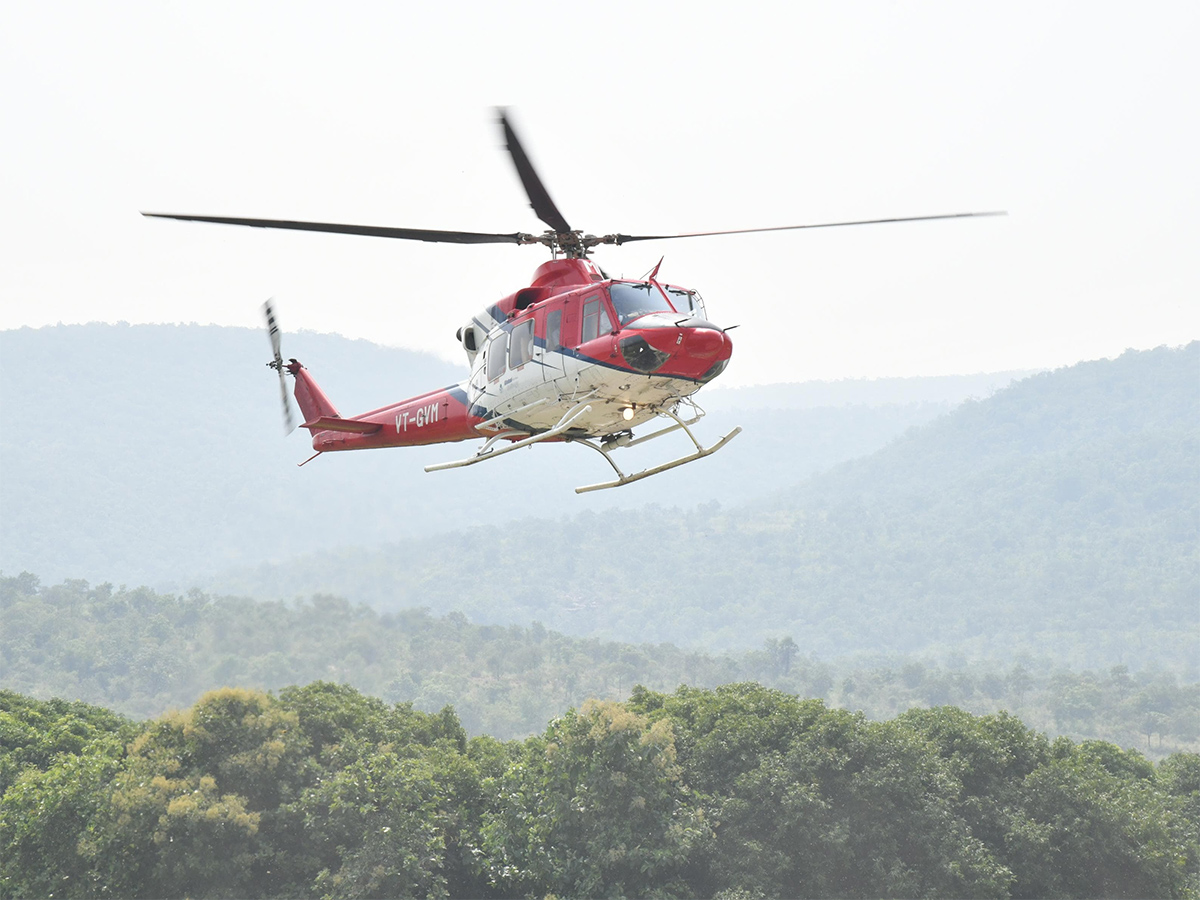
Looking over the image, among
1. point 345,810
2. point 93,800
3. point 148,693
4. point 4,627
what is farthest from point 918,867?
point 4,627

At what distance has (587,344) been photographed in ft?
50.5

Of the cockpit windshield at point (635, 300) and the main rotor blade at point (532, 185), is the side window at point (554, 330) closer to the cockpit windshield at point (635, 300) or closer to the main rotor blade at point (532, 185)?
A: the cockpit windshield at point (635, 300)

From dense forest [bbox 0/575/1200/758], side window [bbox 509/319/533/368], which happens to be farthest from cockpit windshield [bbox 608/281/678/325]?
dense forest [bbox 0/575/1200/758]

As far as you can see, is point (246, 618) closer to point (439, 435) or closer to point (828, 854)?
point (828, 854)

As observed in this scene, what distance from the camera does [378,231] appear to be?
50.0 feet

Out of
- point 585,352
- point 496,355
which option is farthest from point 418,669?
point 585,352

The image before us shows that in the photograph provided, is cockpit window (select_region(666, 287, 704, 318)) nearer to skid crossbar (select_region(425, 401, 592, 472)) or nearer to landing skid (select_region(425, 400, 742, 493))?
landing skid (select_region(425, 400, 742, 493))

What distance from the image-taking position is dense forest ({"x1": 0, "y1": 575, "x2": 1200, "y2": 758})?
4412 inches

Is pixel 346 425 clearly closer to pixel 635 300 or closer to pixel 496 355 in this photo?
pixel 496 355

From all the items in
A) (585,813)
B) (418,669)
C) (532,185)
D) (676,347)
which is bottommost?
(418,669)

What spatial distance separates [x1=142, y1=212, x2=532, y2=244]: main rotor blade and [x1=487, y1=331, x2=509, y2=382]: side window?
1.41m

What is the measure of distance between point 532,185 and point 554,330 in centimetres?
200

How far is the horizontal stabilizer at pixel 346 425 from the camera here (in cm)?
1970

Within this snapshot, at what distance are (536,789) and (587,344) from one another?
923 inches
